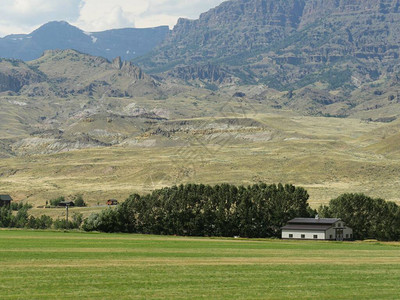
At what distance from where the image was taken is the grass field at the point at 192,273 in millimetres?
38344

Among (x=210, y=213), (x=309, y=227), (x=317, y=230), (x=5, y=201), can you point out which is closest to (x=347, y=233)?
(x=317, y=230)

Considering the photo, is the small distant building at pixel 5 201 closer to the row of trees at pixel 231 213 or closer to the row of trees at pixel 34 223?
the row of trees at pixel 34 223

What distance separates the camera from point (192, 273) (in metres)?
47.0

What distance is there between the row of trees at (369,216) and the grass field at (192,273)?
3245cm

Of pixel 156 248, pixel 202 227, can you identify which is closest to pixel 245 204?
pixel 202 227

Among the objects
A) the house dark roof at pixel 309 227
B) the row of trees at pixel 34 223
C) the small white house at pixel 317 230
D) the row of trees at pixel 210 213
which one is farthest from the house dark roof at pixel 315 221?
the row of trees at pixel 34 223

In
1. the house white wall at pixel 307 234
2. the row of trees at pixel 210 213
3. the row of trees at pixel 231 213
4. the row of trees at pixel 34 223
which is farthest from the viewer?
the row of trees at pixel 34 223

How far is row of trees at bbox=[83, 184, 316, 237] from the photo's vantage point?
4171 inches

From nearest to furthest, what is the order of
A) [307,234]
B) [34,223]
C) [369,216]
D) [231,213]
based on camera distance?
1. [307,234]
2. [369,216]
3. [231,213]
4. [34,223]

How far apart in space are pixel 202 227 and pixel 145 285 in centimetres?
6684

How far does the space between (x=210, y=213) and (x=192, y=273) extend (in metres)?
60.2

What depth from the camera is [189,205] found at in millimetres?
109125

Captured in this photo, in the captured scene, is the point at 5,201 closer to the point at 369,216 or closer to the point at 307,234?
the point at 307,234

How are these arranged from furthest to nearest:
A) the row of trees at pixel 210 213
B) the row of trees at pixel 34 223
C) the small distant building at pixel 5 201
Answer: the small distant building at pixel 5 201
the row of trees at pixel 34 223
the row of trees at pixel 210 213
